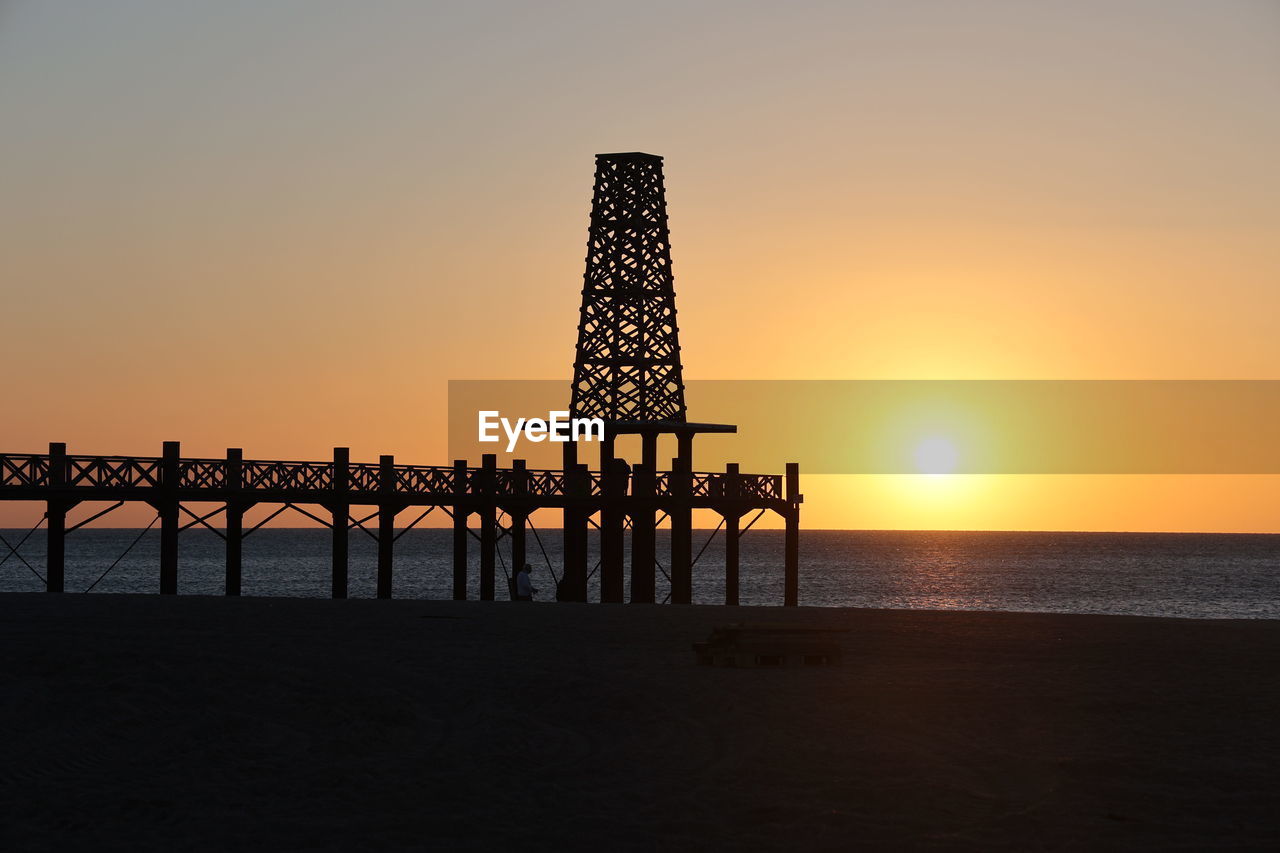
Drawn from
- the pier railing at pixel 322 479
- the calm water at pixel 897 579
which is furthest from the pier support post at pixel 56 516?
the calm water at pixel 897 579

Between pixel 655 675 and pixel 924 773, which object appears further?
pixel 655 675

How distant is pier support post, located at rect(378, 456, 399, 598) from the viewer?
4338cm

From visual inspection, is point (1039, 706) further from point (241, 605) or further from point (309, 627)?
point (241, 605)

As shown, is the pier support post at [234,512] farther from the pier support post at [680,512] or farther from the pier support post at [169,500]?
the pier support post at [680,512]

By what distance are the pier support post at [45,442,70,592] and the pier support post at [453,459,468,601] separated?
9.67m

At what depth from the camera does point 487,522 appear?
153 feet

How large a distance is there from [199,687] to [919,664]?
29.0 ft

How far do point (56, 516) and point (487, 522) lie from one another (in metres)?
12.4

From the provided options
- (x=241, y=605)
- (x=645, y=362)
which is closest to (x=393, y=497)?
(x=645, y=362)

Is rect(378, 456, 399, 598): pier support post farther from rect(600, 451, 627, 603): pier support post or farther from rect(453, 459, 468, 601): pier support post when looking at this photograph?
rect(600, 451, 627, 603): pier support post

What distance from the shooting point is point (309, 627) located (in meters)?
23.8

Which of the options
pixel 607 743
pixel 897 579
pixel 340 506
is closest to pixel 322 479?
pixel 340 506

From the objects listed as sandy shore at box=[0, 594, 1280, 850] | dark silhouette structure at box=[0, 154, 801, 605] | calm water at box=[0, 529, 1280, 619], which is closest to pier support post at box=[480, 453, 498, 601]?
dark silhouette structure at box=[0, 154, 801, 605]

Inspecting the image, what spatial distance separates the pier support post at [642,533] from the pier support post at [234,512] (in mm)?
10775
